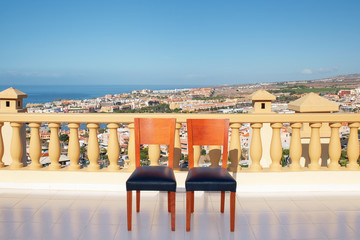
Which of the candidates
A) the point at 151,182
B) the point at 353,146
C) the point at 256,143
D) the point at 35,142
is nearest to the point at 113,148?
the point at 35,142

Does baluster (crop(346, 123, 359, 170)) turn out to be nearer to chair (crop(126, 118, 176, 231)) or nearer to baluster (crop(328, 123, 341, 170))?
baluster (crop(328, 123, 341, 170))

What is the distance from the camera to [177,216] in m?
3.20

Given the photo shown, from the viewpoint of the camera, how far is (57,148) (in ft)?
12.9

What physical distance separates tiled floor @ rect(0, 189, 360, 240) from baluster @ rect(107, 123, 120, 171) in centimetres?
33

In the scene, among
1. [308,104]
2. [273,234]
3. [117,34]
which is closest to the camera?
[273,234]

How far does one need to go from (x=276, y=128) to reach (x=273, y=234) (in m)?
1.39

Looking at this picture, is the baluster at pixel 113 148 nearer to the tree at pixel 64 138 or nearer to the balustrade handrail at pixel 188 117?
the balustrade handrail at pixel 188 117

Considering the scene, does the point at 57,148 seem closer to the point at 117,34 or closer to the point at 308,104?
the point at 308,104

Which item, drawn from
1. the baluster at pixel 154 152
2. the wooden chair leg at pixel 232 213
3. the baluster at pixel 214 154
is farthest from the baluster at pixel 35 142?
the wooden chair leg at pixel 232 213

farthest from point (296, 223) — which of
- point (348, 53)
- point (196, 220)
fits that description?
point (348, 53)

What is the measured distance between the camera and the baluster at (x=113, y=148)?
3.82 m

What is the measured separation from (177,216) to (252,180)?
1193mm

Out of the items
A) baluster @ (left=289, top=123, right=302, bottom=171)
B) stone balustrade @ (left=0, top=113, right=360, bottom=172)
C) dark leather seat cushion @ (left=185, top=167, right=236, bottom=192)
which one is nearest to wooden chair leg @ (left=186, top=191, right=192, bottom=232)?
dark leather seat cushion @ (left=185, top=167, right=236, bottom=192)

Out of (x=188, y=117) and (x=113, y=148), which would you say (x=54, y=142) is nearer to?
(x=113, y=148)
